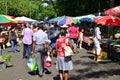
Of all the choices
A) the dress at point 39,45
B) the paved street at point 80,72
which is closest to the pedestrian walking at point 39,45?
the dress at point 39,45

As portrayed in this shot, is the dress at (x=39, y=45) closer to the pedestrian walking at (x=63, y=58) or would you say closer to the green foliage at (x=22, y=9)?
the pedestrian walking at (x=63, y=58)

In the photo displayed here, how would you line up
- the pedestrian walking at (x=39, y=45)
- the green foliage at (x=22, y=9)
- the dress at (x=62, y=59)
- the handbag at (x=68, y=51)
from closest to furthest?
the handbag at (x=68, y=51) → the dress at (x=62, y=59) → the pedestrian walking at (x=39, y=45) → the green foliage at (x=22, y=9)

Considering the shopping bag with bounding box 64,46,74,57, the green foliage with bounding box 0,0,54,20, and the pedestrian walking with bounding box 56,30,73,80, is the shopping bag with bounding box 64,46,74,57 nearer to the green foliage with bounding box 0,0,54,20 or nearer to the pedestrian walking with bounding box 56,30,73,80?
the pedestrian walking with bounding box 56,30,73,80

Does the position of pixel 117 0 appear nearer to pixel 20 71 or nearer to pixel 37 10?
pixel 20 71

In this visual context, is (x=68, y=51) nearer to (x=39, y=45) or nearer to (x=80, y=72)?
(x=39, y=45)

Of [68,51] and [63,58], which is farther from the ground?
[68,51]

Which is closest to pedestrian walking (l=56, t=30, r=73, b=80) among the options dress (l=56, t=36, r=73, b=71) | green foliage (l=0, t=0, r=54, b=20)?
dress (l=56, t=36, r=73, b=71)

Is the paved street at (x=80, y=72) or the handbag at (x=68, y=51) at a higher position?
Answer: the handbag at (x=68, y=51)

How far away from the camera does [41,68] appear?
42.6 feet

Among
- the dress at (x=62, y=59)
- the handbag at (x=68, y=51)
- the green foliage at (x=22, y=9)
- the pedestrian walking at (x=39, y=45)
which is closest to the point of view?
the handbag at (x=68, y=51)

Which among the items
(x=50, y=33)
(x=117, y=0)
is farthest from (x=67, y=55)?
(x=117, y=0)

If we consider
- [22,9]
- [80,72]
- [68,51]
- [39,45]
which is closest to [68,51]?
[68,51]

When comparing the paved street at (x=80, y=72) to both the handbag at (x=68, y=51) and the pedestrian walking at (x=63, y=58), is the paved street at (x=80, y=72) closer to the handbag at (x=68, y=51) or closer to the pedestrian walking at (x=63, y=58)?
the pedestrian walking at (x=63, y=58)

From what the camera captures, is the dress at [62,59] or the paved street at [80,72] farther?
the paved street at [80,72]
